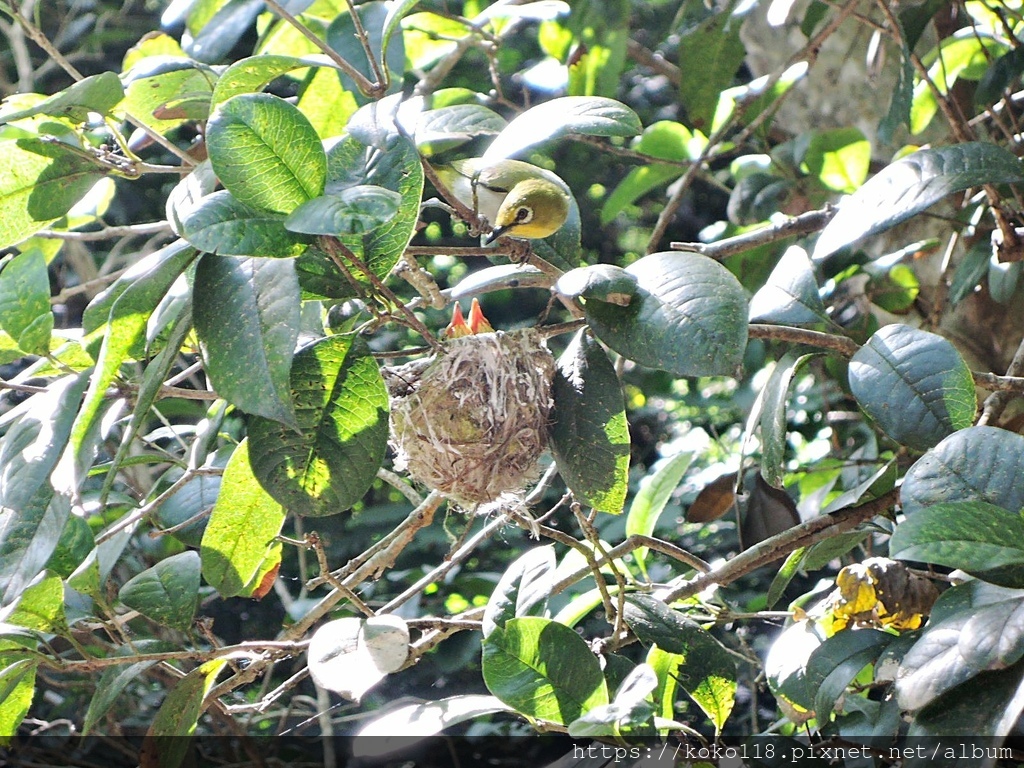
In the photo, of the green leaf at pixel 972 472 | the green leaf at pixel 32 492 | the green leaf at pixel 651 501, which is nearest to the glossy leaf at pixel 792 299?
the green leaf at pixel 972 472

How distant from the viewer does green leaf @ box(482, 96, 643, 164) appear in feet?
2.76

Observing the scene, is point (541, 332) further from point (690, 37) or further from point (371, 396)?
point (690, 37)

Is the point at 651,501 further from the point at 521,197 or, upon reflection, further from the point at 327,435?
the point at 327,435

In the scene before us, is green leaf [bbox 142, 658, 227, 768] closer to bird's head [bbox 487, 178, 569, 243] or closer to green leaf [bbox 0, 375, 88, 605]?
green leaf [bbox 0, 375, 88, 605]

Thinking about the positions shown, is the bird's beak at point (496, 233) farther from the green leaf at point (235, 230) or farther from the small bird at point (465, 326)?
the green leaf at point (235, 230)

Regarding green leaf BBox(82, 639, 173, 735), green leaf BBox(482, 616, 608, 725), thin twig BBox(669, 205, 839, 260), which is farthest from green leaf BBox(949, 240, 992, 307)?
green leaf BBox(82, 639, 173, 735)

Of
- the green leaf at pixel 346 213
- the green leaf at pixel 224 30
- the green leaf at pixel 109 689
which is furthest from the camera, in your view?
the green leaf at pixel 224 30

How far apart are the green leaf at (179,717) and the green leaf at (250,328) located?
0.41 metres

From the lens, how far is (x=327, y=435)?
2.64 ft

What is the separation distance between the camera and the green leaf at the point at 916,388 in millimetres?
873

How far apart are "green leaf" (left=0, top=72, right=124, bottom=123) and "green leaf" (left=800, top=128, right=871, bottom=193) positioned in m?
1.15

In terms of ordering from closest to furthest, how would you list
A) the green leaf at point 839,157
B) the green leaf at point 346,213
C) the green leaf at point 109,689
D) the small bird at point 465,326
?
the green leaf at point 346,213 < the green leaf at point 109,689 < the small bird at point 465,326 < the green leaf at point 839,157

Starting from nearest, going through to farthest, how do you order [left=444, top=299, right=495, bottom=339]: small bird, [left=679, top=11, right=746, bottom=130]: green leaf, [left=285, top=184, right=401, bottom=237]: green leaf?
[left=285, top=184, right=401, bottom=237]: green leaf
[left=444, top=299, right=495, bottom=339]: small bird
[left=679, top=11, right=746, bottom=130]: green leaf

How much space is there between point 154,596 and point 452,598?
1018 mm
